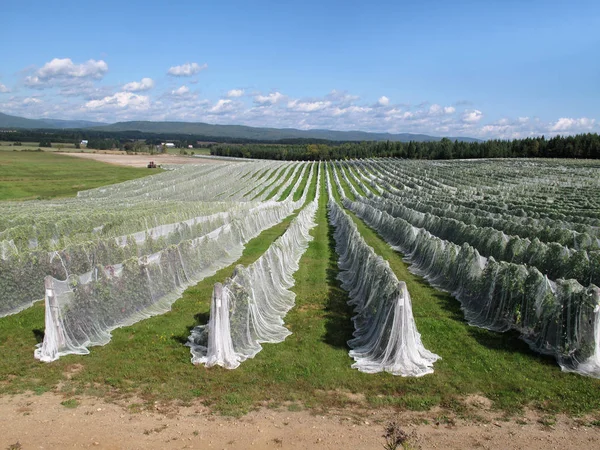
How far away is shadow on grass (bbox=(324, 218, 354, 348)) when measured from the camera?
1217 centimetres

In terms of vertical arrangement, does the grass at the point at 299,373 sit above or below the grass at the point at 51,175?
above

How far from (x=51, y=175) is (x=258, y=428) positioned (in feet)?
252

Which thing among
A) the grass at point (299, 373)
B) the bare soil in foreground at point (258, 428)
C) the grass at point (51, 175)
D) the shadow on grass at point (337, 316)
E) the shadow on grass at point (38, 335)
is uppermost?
the bare soil in foreground at point (258, 428)

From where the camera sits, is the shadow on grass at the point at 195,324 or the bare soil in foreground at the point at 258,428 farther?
the shadow on grass at the point at 195,324

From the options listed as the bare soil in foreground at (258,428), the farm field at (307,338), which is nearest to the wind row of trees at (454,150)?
the farm field at (307,338)

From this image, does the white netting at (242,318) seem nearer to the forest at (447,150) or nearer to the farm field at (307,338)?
the farm field at (307,338)

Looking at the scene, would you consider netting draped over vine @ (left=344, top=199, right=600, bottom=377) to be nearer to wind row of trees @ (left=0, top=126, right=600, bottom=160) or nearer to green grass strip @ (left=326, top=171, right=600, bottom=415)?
green grass strip @ (left=326, top=171, right=600, bottom=415)

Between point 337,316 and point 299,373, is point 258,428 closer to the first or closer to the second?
point 299,373

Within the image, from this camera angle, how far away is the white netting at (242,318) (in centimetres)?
1045

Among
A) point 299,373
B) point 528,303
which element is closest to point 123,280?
point 299,373

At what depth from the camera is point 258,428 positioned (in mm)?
7711

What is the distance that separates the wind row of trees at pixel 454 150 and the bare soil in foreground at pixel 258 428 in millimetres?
112243

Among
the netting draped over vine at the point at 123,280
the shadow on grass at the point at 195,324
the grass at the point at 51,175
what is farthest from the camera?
the grass at the point at 51,175

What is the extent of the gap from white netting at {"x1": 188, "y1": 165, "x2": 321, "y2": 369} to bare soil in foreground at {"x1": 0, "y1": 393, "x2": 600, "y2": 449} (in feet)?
6.89
